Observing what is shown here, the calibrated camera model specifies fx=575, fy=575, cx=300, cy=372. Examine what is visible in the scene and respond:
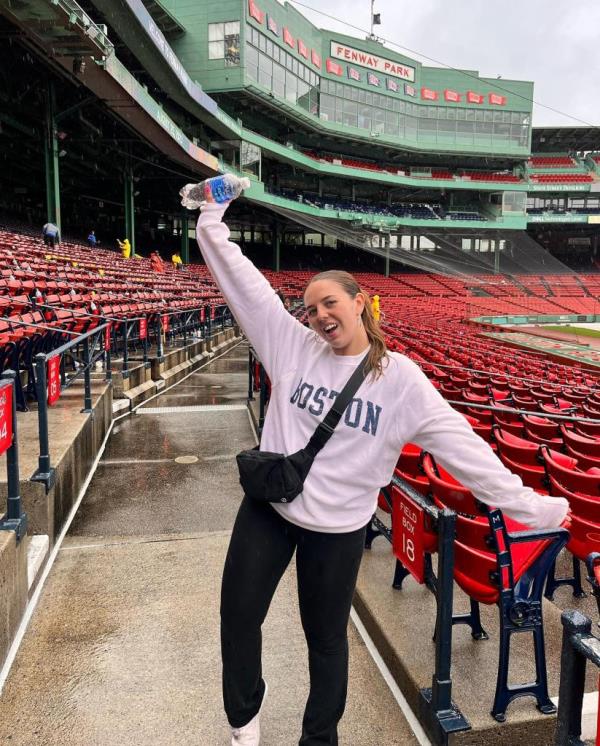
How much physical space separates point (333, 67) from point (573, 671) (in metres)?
54.2

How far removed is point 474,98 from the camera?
178 feet

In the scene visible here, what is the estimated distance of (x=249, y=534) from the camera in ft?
6.75

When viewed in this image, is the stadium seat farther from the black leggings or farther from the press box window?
the press box window

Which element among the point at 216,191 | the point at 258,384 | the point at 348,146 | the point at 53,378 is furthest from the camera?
the point at 348,146

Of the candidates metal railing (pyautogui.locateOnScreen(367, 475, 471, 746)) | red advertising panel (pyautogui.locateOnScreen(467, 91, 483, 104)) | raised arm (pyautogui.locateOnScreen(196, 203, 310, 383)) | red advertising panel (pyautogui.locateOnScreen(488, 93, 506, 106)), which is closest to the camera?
raised arm (pyautogui.locateOnScreen(196, 203, 310, 383))

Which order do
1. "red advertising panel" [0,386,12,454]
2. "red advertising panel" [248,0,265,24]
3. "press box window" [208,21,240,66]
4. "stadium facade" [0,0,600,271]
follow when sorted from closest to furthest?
"red advertising panel" [0,386,12,454]
"stadium facade" [0,0,600,271]
"press box window" [208,21,240,66]
"red advertising panel" [248,0,265,24]

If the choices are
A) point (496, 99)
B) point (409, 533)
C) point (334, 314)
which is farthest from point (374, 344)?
point (496, 99)

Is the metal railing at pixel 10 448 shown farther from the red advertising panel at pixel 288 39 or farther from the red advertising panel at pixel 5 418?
the red advertising panel at pixel 288 39

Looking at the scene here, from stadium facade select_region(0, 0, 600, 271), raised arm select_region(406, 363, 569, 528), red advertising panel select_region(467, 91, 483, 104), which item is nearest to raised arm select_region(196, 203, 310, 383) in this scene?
raised arm select_region(406, 363, 569, 528)

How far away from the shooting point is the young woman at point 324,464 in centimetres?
193

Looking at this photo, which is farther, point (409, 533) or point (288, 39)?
point (288, 39)

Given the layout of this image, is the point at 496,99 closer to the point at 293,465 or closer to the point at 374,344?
the point at 374,344

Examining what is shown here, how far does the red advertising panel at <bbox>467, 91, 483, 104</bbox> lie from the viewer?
54375mm

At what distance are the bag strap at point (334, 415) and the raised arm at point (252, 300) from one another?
0.97 feet
